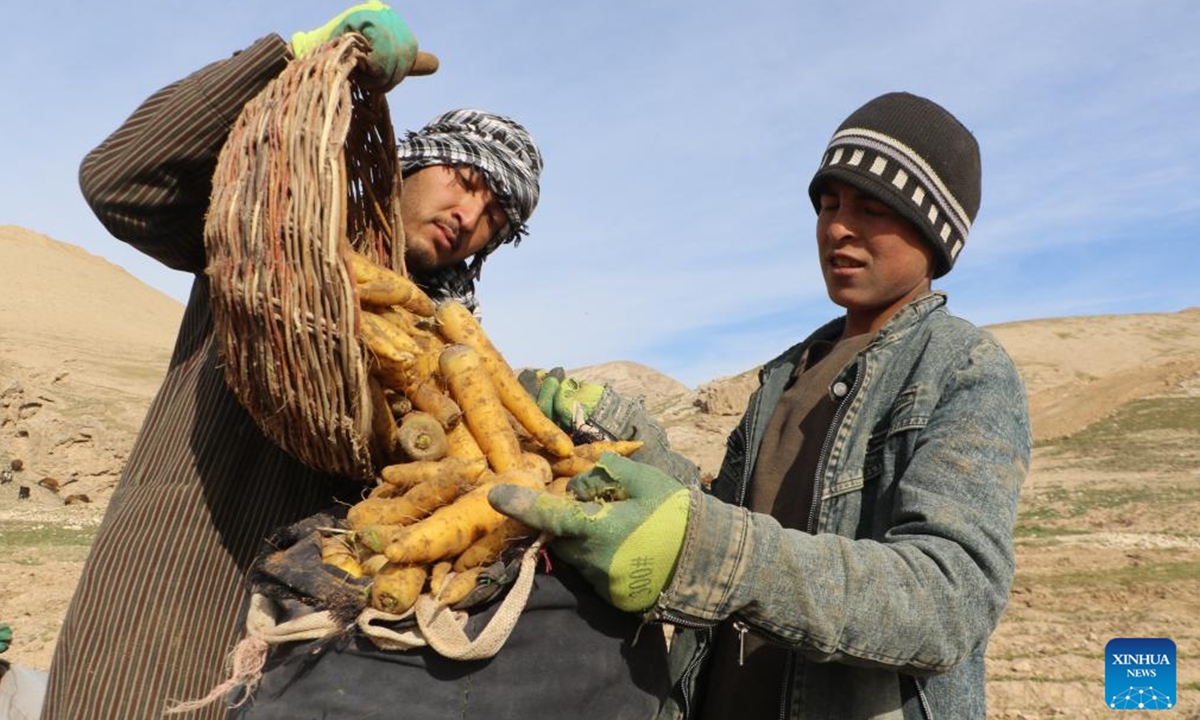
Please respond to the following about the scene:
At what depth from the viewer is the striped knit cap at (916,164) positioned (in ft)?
6.10

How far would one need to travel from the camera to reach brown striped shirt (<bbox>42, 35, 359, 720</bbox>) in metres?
1.79

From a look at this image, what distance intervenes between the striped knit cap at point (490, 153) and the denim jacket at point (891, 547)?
33.5 inches

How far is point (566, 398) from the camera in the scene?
2.10 m

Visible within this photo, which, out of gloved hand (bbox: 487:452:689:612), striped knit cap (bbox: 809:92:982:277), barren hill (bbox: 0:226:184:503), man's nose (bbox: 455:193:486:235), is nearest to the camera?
gloved hand (bbox: 487:452:689:612)

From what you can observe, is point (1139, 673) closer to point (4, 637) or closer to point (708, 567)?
point (708, 567)

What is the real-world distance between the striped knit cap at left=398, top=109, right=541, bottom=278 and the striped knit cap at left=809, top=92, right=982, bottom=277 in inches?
27.2

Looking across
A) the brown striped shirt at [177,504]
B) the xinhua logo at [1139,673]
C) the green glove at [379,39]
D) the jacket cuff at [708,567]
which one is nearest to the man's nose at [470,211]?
the green glove at [379,39]

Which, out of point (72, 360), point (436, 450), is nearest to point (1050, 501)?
point (436, 450)

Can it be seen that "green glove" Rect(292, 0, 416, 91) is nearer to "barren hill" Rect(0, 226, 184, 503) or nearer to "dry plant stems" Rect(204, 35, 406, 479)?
"dry plant stems" Rect(204, 35, 406, 479)

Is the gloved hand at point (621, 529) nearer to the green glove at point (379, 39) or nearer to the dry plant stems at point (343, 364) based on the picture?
the dry plant stems at point (343, 364)

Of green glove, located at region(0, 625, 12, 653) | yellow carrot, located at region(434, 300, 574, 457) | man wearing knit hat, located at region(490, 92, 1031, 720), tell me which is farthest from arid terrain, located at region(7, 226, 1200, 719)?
yellow carrot, located at region(434, 300, 574, 457)

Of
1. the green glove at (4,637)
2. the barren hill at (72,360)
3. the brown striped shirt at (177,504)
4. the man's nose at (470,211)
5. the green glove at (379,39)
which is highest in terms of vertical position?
the barren hill at (72,360)

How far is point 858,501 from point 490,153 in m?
1.11

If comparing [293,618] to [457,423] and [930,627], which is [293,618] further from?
[930,627]
